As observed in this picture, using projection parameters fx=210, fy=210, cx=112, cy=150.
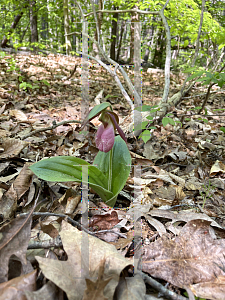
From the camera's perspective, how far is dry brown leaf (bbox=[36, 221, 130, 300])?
25.7 inches

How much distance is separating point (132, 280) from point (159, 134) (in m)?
1.93

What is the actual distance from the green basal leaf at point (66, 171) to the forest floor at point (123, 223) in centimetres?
14

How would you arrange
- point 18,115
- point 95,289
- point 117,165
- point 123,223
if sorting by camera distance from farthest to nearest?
A: point 18,115, point 117,165, point 123,223, point 95,289

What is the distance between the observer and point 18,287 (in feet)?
2.11

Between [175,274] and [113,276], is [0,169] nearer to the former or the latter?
[113,276]

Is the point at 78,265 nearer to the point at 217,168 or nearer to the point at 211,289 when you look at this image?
the point at 211,289

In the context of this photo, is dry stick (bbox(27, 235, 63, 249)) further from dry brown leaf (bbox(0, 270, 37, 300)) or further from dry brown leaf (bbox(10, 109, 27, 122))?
dry brown leaf (bbox(10, 109, 27, 122))

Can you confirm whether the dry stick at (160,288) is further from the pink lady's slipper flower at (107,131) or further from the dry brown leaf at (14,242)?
the pink lady's slipper flower at (107,131)

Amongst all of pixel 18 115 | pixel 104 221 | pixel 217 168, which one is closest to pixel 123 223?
pixel 104 221

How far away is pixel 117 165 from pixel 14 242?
0.70m

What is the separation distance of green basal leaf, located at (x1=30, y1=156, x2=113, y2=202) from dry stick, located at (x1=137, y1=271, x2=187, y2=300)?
1.60 ft

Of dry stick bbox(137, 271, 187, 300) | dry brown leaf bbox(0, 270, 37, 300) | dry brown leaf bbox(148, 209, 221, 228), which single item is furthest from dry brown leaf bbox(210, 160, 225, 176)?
dry brown leaf bbox(0, 270, 37, 300)

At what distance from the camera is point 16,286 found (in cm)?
64

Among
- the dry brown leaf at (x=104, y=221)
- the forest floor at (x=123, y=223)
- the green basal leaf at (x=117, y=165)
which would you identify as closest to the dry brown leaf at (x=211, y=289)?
the forest floor at (x=123, y=223)
